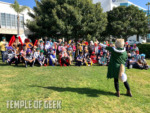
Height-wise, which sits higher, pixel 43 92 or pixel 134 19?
pixel 134 19

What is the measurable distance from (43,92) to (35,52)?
5.19m

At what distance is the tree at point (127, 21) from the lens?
26906mm

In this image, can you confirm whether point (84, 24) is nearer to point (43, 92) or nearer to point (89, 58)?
point (89, 58)

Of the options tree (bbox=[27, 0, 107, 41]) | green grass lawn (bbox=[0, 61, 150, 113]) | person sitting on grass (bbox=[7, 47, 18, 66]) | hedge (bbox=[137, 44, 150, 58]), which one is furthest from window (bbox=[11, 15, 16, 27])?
green grass lawn (bbox=[0, 61, 150, 113])

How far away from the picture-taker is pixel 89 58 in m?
10.0

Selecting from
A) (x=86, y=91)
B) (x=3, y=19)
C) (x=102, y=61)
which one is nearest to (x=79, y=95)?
(x=86, y=91)

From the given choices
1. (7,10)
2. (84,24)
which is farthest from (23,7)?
(84,24)

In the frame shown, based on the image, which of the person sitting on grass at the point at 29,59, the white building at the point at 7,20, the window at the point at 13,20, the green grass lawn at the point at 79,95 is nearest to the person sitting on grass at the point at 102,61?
the green grass lawn at the point at 79,95

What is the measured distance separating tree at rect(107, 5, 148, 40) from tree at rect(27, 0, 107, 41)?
9994mm

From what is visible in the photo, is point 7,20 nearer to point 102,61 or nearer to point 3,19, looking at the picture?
point 3,19

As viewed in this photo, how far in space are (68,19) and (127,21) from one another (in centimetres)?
1570

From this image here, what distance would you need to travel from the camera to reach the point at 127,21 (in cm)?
2683

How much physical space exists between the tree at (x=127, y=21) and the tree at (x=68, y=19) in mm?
9994

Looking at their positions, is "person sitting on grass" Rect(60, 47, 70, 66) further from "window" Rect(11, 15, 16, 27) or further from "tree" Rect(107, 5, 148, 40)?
"window" Rect(11, 15, 16, 27)
